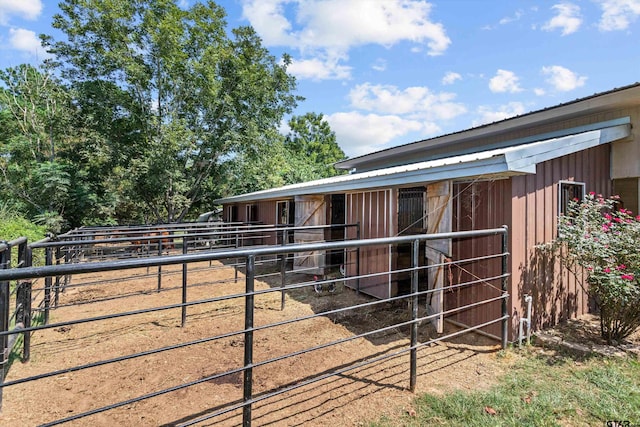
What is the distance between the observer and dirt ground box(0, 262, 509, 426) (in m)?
2.40

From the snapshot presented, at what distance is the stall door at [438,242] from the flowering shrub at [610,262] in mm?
1253

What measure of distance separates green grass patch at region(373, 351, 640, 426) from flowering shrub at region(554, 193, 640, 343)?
56 cm

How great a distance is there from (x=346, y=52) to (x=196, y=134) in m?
7.77

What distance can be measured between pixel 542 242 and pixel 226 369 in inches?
154

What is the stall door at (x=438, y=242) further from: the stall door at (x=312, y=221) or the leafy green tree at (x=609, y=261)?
the stall door at (x=312, y=221)

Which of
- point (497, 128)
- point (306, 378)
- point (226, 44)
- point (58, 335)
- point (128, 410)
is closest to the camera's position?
point (128, 410)

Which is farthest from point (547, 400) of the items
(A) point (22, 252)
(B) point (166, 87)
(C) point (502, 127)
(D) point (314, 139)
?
(D) point (314, 139)

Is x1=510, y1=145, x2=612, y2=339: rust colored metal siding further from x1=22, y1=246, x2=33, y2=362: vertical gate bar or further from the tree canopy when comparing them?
the tree canopy

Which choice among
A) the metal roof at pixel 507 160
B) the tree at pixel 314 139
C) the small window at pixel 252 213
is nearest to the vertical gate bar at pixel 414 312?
the metal roof at pixel 507 160

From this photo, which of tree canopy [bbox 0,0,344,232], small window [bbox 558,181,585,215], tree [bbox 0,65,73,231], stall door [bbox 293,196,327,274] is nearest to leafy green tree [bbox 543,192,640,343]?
small window [bbox 558,181,585,215]

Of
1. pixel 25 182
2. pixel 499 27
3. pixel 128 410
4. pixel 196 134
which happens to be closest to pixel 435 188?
pixel 128 410

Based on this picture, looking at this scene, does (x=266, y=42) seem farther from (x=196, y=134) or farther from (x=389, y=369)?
(x=389, y=369)

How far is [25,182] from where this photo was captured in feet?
45.6

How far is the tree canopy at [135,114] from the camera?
1367cm
